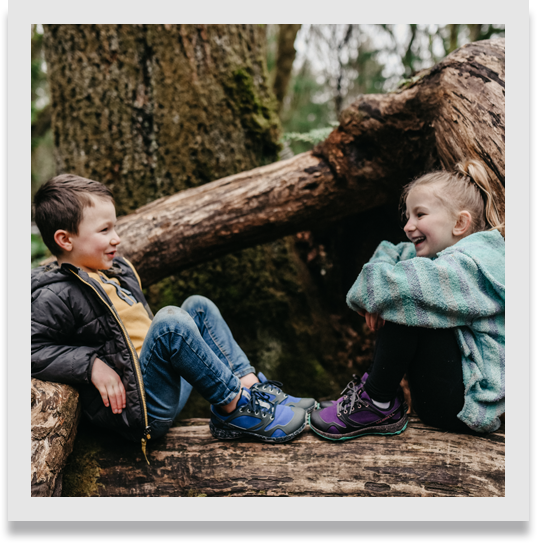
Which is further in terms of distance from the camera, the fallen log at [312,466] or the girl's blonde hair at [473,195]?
the girl's blonde hair at [473,195]

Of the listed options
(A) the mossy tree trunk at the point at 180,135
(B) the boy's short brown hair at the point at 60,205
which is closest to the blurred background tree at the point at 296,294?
(A) the mossy tree trunk at the point at 180,135

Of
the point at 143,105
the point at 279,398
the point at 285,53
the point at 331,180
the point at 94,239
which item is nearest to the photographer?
the point at 94,239

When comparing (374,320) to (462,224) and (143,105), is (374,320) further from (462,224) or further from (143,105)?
(143,105)

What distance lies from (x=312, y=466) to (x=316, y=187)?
1.84 metres

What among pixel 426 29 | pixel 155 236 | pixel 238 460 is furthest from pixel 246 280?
pixel 426 29

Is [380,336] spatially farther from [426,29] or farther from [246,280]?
[426,29]

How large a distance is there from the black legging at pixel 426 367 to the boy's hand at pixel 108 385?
4.11ft

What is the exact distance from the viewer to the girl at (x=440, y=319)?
6.15 feet

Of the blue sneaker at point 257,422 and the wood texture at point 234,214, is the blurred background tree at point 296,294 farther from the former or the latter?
the blue sneaker at point 257,422

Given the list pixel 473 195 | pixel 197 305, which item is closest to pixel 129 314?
pixel 197 305

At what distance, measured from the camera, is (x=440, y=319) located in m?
1.88

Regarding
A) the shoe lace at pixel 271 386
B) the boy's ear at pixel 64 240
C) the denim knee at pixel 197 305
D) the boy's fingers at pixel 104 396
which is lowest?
the shoe lace at pixel 271 386

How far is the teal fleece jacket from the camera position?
1866 millimetres

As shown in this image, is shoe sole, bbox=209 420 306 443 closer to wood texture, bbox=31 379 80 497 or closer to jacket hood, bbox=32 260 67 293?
wood texture, bbox=31 379 80 497
